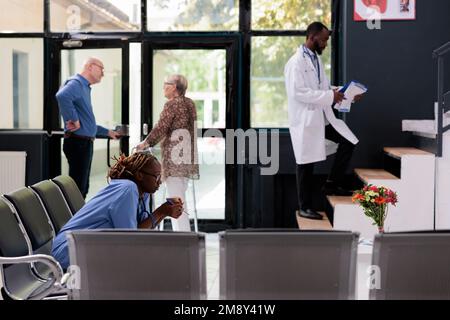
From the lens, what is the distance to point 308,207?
228 inches

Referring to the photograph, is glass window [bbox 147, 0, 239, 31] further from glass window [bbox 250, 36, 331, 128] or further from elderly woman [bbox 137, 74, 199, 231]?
elderly woman [bbox 137, 74, 199, 231]

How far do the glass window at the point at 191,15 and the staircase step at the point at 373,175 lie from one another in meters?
1.89

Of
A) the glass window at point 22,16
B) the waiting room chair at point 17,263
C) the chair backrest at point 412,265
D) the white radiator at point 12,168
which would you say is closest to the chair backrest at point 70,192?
the waiting room chair at point 17,263

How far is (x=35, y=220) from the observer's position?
326 cm

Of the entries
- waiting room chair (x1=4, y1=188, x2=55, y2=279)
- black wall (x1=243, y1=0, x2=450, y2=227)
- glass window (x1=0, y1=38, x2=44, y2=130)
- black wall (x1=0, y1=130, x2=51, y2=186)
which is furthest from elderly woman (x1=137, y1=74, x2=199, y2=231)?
waiting room chair (x1=4, y1=188, x2=55, y2=279)

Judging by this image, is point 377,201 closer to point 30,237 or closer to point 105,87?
point 30,237

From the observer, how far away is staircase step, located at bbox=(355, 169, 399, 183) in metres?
5.52

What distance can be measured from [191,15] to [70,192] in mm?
3432

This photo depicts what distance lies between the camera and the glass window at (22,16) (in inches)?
275

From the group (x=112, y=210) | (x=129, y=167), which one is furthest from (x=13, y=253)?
(x=129, y=167)
